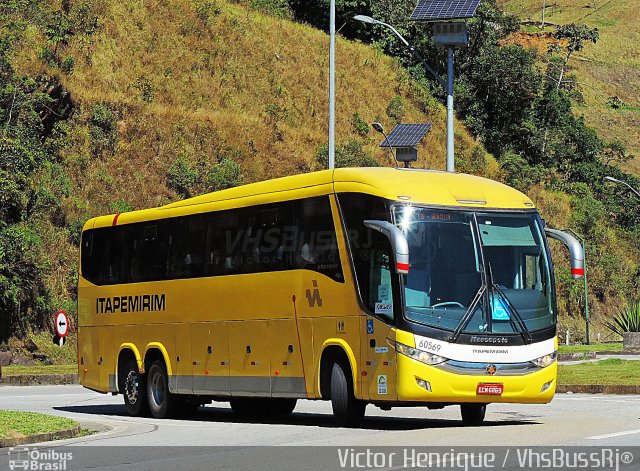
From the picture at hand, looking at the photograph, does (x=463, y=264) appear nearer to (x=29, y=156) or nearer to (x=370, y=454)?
(x=370, y=454)

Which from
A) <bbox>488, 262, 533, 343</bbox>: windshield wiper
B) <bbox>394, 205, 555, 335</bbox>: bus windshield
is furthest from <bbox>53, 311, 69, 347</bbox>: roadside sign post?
<bbox>488, 262, 533, 343</bbox>: windshield wiper

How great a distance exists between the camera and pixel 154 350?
78.2ft

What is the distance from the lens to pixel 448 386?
57.8ft

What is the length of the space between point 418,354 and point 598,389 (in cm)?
1130

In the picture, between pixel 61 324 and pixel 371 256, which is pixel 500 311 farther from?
pixel 61 324

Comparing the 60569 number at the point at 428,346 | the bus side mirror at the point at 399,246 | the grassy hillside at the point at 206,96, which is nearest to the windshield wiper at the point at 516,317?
the 60569 number at the point at 428,346

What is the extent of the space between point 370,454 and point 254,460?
4.27 feet

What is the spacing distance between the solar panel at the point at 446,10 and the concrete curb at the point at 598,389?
28.5 ft

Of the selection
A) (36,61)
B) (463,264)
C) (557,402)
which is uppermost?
(36,61)

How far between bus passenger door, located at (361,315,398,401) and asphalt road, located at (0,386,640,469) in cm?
57

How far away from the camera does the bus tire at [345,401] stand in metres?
18.6

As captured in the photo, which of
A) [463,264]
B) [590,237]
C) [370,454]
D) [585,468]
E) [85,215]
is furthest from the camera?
[590,237]

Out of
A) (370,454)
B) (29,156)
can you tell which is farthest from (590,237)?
(370,454)

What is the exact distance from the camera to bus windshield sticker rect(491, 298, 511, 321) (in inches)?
709
